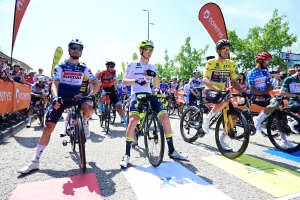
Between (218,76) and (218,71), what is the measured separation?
0.12m

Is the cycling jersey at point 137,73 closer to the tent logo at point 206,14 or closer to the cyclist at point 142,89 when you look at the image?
the cyclist at point 142,89

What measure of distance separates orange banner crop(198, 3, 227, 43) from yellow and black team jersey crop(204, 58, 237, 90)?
7174 millimetres

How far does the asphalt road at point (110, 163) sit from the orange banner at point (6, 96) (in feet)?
Answer: 4.38

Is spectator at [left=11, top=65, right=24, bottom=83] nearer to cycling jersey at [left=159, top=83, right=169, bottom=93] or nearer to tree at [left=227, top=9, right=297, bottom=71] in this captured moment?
cycling jersey at [left=159, top=83, right=169, bottom=93]

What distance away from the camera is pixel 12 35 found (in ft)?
28.5

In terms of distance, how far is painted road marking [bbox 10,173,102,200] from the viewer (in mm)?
2666

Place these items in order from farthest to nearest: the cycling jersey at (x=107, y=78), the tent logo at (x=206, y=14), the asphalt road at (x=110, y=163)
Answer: the tent logo at (x=206, y=14)
the cycling jersey at (x=107, y=78)
the asphalt road at (x=110, y=163)

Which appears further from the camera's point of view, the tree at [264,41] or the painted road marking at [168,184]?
the tree at [264,41]

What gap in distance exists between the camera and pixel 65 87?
3.84 metres

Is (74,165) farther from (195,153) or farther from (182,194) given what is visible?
(195,153)

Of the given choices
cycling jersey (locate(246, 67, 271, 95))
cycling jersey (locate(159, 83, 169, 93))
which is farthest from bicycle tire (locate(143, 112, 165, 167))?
cycling jersey (locate(159, 83, 169, 93))

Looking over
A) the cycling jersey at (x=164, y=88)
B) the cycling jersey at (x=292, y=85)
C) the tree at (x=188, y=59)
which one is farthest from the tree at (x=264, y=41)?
the cycling jersey at (x=292, y=85)

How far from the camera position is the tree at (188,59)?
39.9 metres

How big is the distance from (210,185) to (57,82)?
306cm
